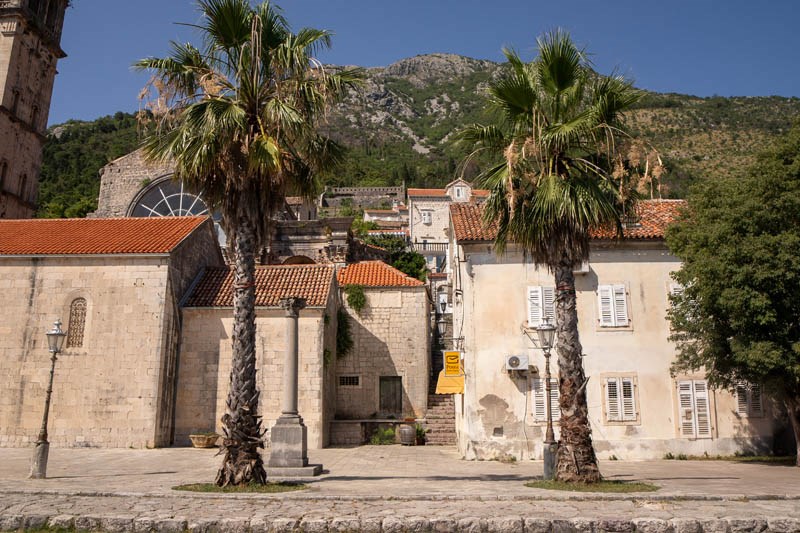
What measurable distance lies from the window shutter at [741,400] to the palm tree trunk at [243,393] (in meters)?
15.6

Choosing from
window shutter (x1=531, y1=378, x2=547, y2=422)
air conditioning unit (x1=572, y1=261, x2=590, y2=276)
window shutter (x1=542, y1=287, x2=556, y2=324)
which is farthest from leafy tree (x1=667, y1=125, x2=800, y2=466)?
window shutter (x1=531, y1=378, x2=547, y2=422)

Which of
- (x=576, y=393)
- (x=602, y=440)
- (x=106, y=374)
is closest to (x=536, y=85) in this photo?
(x=576, y=393)

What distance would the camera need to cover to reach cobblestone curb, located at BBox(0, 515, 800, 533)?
789 cm

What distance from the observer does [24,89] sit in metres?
33.8

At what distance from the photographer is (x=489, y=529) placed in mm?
7996

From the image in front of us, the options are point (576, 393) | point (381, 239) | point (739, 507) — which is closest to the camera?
point (739, 507)

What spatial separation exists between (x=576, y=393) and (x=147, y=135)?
35.6 feet

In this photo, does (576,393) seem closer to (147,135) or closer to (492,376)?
(492,376)

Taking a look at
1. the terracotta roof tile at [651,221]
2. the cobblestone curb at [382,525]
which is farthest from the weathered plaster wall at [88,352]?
the terracotta roof tile at [651,221]

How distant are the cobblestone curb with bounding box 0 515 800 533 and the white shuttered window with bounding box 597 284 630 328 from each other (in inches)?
454

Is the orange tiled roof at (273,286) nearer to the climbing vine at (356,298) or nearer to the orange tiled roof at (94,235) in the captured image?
the orange tiled roof at (94,235)

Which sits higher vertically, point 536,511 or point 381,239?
point 381,239

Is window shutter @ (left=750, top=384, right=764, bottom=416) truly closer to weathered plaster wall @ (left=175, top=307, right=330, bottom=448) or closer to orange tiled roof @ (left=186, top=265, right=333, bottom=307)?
weathered plaster wall @ (left=175, top=307, right=330, bottom=448)

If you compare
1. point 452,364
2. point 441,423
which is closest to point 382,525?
point 452,364
